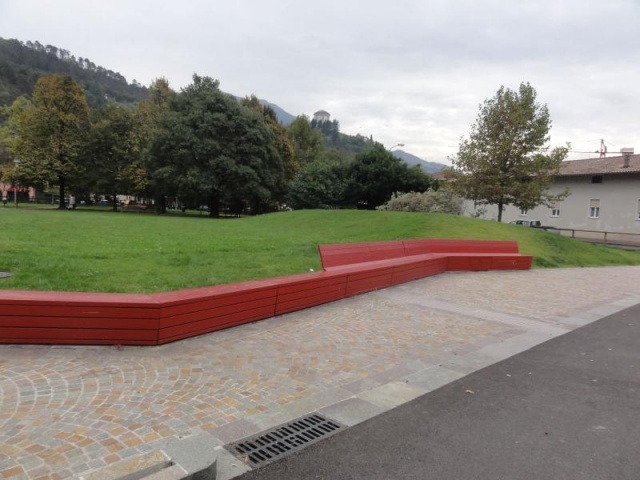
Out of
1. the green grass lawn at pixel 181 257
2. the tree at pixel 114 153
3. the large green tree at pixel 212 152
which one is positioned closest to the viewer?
the green grass lawn at pixel 181 257

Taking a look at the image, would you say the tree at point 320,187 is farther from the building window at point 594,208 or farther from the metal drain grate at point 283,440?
the metal drain grate at point 283,440

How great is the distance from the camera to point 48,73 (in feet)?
358

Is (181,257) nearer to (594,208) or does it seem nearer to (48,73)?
(594,208)

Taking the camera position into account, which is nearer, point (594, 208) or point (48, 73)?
point (594, 208)

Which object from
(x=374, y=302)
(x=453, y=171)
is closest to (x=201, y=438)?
(x=374, y=302)

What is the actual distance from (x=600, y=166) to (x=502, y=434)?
44.6 meters

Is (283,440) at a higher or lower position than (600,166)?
lower

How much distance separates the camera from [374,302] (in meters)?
8.77

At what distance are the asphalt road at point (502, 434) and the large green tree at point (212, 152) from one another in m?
35.5

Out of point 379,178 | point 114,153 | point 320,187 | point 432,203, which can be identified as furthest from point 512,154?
point 114,153

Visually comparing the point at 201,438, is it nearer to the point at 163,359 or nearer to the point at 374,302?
the point at 163,359

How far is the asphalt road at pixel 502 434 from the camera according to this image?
3.35 metres

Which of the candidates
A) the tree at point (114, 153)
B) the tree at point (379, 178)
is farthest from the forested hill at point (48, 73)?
the tree at point (379, 178)

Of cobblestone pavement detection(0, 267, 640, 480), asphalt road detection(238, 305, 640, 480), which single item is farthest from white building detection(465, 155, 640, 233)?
asphalt road detection(238, 305, 640, 480)
